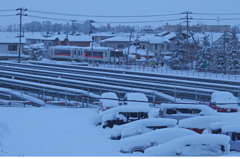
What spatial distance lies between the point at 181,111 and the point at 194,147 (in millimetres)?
3922

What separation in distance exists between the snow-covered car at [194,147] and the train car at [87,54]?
97.4ft

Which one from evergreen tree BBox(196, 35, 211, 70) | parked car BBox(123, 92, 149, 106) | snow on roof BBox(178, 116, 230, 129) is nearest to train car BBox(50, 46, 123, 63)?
evergreen tree BBox(196, 35, 211, 70)

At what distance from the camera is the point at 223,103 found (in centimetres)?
1242

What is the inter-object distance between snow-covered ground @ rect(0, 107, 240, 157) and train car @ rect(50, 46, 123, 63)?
78.6 ft

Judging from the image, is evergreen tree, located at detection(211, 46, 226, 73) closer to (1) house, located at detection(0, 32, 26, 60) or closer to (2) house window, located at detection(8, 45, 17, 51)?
(1) house, located at detection(0, 32, 26, 60)

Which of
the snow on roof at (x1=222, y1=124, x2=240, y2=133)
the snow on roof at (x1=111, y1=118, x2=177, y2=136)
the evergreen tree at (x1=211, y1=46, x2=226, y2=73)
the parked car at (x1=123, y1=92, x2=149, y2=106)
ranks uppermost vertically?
the evergreen tree at (x1=211, y1=46, x2=226, y2=73)

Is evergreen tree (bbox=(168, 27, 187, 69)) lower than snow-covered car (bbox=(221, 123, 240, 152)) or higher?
higher

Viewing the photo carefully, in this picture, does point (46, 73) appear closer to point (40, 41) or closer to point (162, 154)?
point (162, 154)

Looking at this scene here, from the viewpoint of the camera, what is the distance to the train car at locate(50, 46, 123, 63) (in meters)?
36.1

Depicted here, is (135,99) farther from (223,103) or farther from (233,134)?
(233,134)

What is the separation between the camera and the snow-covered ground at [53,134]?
6.04m

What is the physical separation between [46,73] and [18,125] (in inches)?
602

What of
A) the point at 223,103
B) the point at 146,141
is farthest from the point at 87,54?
the point at 146,141

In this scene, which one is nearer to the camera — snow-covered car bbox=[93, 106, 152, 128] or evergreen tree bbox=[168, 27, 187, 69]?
snow-covered car bbox=[93, 106, 152, 128]
